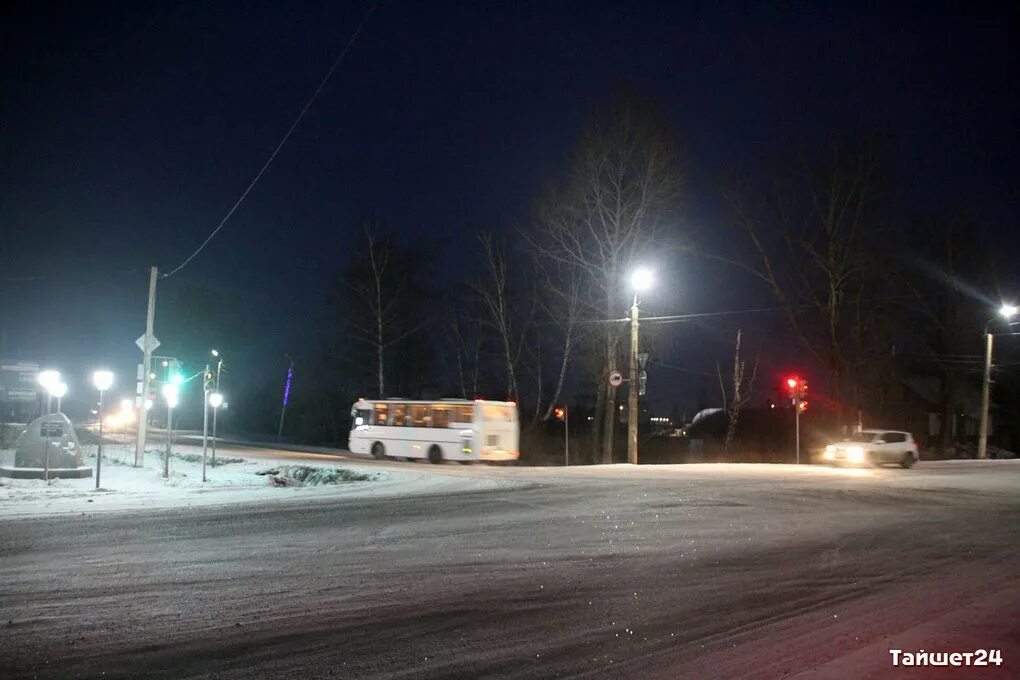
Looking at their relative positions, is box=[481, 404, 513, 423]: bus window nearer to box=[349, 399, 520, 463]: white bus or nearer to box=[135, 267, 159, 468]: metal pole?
box=[349, 399, 520, 463]: white bus

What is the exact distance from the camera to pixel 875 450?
37031 mm

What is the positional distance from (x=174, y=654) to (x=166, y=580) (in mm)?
3260

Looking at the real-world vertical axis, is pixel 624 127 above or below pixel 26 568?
above

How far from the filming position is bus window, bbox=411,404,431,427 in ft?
127

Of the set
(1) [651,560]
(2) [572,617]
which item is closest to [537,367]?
(1) [651,560]

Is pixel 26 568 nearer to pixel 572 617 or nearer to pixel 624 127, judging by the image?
pixel 572 617

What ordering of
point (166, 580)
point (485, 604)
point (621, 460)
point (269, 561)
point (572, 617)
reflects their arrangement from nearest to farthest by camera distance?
point (572, 617), point (485, 604), point (166, 580), point (269, 561), point (621, 460)

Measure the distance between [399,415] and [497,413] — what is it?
17.5 ft

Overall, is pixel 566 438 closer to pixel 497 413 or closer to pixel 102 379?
pixel 497 413

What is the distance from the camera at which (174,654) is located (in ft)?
24.7

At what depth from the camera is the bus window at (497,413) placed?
121 feet

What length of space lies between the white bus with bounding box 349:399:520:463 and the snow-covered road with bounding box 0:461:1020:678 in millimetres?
17588

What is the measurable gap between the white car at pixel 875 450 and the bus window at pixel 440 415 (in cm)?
1595

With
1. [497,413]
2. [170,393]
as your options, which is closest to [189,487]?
[170,393]
